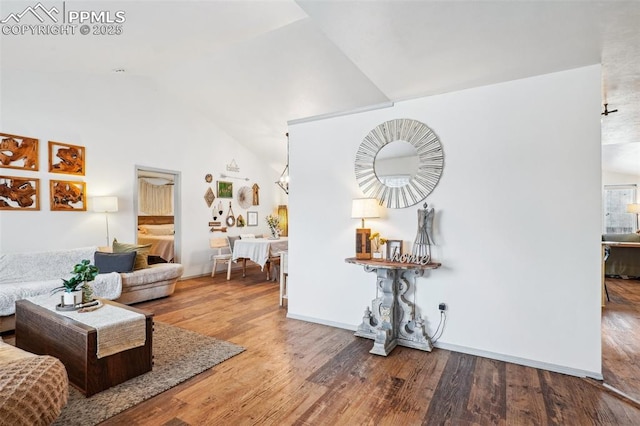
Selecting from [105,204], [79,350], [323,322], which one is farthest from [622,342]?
[105,204]

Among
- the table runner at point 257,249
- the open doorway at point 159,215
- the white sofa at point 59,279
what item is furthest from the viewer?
the open doorway at point 159,215

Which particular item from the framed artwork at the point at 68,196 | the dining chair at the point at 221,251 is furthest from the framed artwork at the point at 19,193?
the dining chair at the point at 221,251

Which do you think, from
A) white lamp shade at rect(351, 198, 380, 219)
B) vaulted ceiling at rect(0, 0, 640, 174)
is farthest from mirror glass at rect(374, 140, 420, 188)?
vaulted ceiling at rect(0, 0, 640, 174)

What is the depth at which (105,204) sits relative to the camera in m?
4.60

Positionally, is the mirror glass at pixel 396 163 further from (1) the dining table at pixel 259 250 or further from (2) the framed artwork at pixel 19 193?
(2) the framed artwork at pixel 19 193

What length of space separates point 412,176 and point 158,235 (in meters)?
6.58

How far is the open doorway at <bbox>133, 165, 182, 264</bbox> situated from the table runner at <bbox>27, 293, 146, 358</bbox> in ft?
11.9

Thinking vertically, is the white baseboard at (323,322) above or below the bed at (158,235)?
below


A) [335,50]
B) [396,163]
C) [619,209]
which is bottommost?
[619,209]

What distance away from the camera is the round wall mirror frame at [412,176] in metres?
3.00

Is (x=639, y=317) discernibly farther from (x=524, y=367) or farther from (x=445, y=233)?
(x=445, y=233)

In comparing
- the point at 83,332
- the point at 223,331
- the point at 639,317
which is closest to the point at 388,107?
the point at 223,331

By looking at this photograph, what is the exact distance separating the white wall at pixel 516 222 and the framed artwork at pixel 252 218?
15.4 feet

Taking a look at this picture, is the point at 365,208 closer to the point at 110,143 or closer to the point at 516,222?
the point at 516,222
